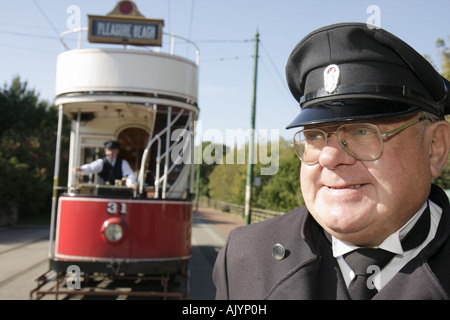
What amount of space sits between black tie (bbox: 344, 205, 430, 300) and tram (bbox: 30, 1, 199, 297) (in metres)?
4.61

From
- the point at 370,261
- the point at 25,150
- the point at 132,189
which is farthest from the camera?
the point at 25,150

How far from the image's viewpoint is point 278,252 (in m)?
1.52

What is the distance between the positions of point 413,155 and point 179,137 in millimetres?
5669

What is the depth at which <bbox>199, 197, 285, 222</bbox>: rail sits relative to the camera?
1922cm

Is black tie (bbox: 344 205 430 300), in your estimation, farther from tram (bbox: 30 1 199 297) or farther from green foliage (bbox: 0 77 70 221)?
green foliage (bbox: 0 77 70 221)

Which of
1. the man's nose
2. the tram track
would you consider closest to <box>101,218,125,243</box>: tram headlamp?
the tram track

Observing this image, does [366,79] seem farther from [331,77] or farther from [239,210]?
[239,210]

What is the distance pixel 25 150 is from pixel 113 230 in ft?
59.2

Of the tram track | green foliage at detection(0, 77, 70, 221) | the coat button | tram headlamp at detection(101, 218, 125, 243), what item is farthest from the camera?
green foliage at detection(0, 77, 70, 221)

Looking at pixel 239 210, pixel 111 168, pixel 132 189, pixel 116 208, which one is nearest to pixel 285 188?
pixel 239 210

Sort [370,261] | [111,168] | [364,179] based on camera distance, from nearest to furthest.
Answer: [364,179]
[370,261]
[111,168]

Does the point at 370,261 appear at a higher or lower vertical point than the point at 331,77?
lower

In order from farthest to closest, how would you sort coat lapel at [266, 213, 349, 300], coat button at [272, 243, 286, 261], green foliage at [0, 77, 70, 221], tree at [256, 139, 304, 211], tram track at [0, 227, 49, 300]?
tree at [256, 139, 304, 211], green foliage at [0, 77, 70, 221], tram track at [0, 227, 49, 300], coat button at [272, 243, 286, 261], coat lapel at [266, 213, 349, 300]

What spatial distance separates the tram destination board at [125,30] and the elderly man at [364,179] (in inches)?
217
